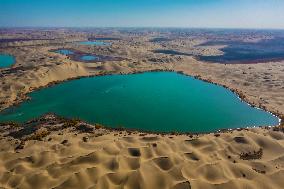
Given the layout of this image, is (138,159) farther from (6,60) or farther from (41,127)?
(6,60)

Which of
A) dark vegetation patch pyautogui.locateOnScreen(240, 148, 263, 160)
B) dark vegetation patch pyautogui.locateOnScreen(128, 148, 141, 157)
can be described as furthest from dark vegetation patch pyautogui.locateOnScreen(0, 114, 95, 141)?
dark vegetation patch pyautogui.locateOnScreen(240, 148, 263, 160)

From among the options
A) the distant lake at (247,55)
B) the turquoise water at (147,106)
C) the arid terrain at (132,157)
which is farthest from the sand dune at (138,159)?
the distant lake at (247,55)

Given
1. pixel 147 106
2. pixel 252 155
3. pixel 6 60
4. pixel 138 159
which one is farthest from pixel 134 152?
pixel 6 60

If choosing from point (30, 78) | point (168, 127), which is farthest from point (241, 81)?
point (30, 78)

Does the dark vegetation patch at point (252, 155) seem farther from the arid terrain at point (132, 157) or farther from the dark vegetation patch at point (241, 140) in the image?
the dark vegetation patch at point (241, 140)

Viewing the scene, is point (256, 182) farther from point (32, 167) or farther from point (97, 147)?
point (32, 167)
